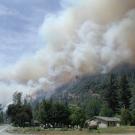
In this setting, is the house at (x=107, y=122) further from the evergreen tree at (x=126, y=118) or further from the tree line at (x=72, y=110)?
the evergreen tree at (x=126, y=118)

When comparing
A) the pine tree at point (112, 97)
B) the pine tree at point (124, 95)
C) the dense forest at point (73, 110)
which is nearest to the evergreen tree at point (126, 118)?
the dense forest at point (73, 110)

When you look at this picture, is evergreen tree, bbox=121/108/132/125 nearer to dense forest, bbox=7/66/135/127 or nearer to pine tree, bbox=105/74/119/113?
dense forest, bbox=7/66/135/127

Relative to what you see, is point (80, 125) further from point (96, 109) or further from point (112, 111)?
point (96, 109)

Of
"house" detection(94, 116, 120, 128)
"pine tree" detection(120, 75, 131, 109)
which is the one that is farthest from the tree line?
"house" detection(94, 116, 120, 128)

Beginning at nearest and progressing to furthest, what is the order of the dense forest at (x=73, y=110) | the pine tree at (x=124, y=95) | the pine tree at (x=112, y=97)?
1. the dense forest at (x=73, y=110)
2. the pine tree at (x=124, y=95)
3. the pine tree at (x=112, y=97)

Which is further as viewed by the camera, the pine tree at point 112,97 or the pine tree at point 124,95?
the pine tree at point 112,97

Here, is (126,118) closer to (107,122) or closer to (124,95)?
(107,122)

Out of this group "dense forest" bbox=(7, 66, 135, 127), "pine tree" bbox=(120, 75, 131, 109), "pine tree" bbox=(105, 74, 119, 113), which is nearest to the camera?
"dense forest" bbox=(7, 66, 135, 127)

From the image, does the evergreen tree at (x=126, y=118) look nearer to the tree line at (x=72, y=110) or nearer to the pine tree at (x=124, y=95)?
the tree line at (x=72, y=110)

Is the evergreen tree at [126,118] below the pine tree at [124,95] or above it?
below

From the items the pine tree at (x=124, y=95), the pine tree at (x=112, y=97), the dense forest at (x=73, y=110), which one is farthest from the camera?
the pine tree at (x=112, y=97)

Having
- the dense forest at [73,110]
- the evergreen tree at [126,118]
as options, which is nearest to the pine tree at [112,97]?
the dense forest at [73,110]

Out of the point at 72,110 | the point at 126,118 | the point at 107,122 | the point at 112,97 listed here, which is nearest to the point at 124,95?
the point at 112,97

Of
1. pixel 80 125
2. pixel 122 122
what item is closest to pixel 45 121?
pixel 80 125
